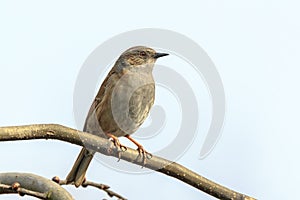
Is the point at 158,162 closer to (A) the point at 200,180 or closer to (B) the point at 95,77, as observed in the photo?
(A) the point at 200,180

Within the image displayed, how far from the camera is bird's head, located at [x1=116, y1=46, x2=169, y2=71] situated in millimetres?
7762

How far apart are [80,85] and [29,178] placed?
2.30 m

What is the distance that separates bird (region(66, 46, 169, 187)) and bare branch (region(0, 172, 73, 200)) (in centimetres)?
286

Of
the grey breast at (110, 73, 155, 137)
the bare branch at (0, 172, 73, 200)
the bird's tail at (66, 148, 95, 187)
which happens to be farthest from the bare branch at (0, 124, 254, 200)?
the grey breast at (110, 73, 155, 137)

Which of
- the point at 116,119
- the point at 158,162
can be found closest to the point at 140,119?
the point at 116,119

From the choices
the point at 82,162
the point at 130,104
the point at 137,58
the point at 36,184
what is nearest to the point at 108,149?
the point at 36,184

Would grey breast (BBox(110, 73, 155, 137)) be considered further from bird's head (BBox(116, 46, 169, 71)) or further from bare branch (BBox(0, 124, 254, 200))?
bare branch (BBox(0, 124, 254, 200))

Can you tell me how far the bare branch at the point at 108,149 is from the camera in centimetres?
370

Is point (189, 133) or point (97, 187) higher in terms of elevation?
point (189, 133)

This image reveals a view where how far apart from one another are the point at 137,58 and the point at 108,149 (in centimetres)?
333

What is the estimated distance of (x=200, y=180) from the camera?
4.23 metres

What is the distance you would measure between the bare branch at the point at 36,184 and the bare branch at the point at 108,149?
8.6 inches

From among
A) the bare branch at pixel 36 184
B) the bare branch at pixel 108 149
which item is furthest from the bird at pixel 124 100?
the bare branch at pixel 36 184

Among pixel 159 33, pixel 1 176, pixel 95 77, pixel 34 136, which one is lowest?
pixel 1 176
